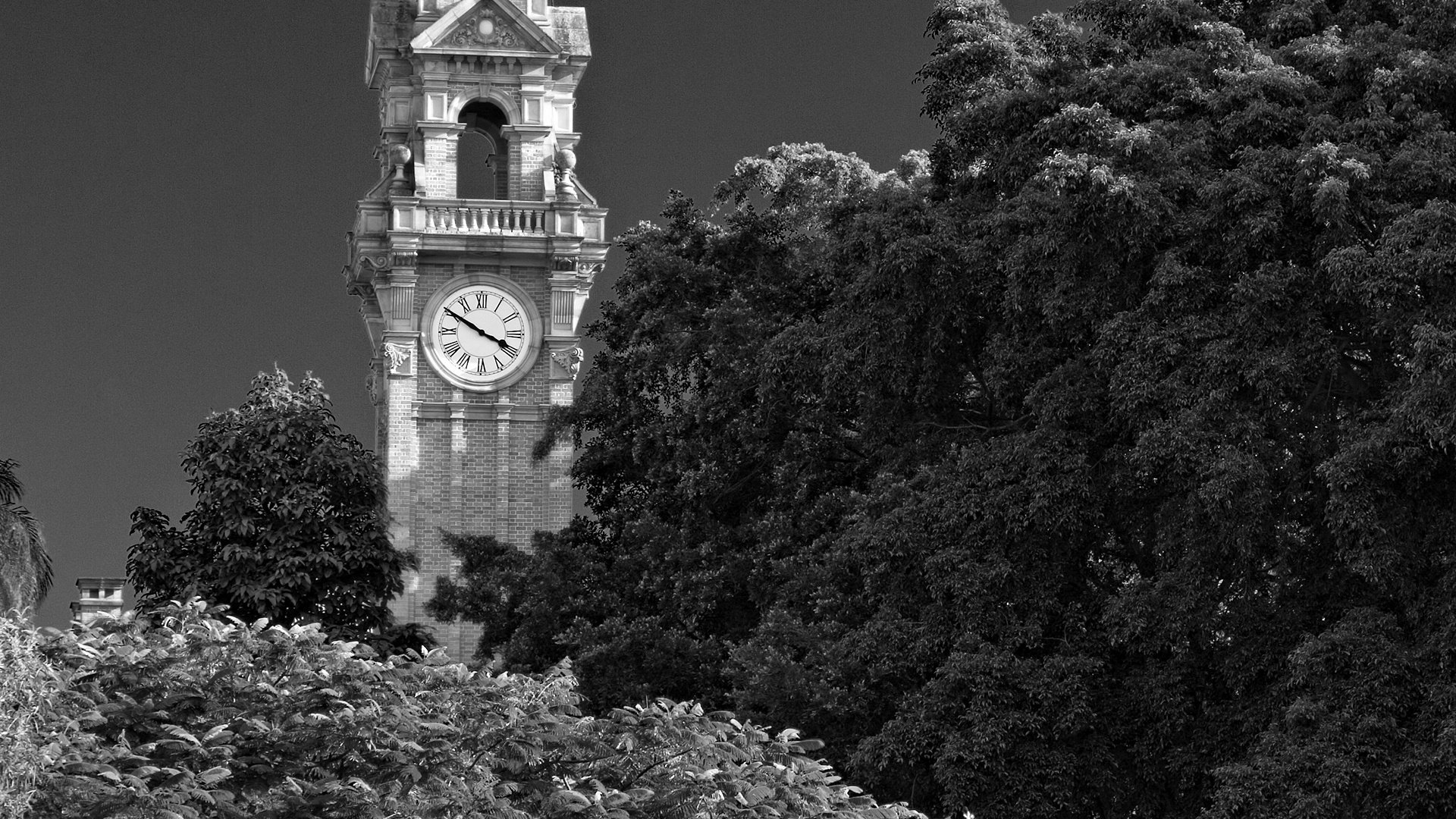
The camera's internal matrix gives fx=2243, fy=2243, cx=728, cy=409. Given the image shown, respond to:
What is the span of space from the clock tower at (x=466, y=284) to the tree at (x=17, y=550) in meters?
7.56

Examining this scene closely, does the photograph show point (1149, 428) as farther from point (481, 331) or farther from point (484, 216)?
point (481, 331)

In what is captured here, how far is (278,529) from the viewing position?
97.7ft

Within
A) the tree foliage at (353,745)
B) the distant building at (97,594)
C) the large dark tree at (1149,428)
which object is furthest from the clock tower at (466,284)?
the tree foliage at (353,745)

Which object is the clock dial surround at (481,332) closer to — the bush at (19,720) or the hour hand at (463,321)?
the hour hand at (463,321)

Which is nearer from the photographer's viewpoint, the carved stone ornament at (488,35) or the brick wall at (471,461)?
the brick wall at (471,461)

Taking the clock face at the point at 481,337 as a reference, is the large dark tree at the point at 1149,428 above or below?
below

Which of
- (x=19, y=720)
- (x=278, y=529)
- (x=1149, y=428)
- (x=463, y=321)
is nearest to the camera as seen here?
(x=19, y=720)

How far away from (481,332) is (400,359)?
1.68 m

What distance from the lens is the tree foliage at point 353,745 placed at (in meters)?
13.5

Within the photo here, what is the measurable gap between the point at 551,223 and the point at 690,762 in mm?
25531

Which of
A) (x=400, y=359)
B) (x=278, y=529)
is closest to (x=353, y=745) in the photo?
(x=278, y=529)

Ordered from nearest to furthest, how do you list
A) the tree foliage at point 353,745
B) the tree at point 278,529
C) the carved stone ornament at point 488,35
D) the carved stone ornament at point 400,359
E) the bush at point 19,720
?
1. the bush at point 19,720
2. the tree foliage at point 353,745
3. the tree at point 278,529
4. the carved stone ornament at point 400,359
5. the carved stone ornament at point 488,35

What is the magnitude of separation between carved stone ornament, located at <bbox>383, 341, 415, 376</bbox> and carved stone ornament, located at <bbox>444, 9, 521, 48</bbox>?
5695 millimetres

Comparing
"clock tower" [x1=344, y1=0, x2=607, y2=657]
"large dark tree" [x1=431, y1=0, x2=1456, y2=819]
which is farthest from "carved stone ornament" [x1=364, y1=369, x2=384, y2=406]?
"large dark tree" [x1=431, y1=0, x2=1456, y2=819]
